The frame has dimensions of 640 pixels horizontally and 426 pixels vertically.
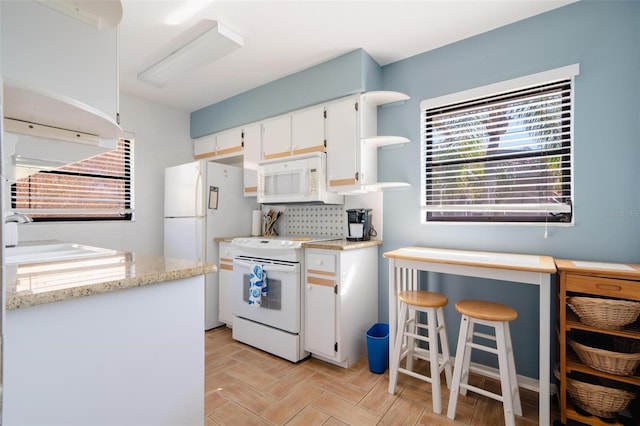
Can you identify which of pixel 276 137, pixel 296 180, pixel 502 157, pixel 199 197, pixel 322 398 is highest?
pixel 276 137

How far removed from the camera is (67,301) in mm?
963

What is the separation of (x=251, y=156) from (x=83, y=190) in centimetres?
178

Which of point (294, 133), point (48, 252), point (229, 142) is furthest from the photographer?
point (229, 142)

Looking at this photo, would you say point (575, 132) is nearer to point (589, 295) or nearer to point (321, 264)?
point (589, 295)


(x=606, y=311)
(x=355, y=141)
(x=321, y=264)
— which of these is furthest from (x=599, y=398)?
(x=355, y=141)

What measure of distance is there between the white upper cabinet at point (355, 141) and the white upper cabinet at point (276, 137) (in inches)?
19.6

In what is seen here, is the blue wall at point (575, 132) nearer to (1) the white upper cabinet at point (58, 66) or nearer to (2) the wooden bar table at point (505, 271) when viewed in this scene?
(2) the wooden bar table at point (505, 271)

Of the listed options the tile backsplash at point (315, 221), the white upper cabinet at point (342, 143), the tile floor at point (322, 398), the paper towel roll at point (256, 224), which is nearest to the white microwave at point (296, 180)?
the white upper cabinet at point (342, 143)

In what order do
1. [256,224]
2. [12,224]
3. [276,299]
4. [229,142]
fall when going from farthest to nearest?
[229,142]
[256,224]
[276,299]
[12,224]

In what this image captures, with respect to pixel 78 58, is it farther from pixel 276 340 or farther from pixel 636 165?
pixel 636 165

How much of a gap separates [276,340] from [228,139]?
93.9 inches

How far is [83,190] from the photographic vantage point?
Answer: 325 cm

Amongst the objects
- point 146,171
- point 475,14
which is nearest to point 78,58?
point 475,14

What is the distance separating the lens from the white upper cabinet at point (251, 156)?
3.40 meters
